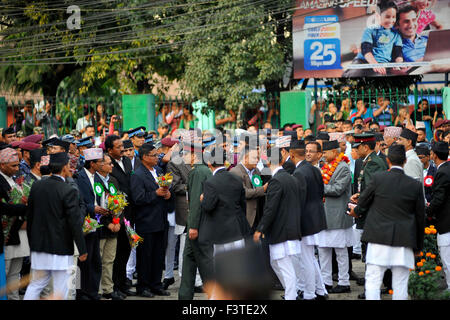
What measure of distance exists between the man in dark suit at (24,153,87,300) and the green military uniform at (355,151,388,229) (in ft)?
15.7

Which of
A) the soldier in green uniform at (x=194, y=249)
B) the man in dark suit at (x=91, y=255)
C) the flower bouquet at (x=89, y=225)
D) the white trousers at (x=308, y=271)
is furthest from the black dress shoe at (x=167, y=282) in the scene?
the white trousers at (x=308, y=271)

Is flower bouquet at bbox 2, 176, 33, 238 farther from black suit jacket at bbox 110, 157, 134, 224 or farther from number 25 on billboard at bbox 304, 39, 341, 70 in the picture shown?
number 25 on billboard at bbox 304, 39, 341, 70

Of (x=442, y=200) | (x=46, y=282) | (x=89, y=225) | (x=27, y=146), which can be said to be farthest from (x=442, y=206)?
(x=27, y=146)

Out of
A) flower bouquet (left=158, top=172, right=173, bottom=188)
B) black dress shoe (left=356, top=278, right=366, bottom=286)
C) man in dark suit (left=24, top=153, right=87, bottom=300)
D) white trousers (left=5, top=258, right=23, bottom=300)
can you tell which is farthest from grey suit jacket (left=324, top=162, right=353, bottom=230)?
white trousers (left=5, top=258, right=23, bottom=300)

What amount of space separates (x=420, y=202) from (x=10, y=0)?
1716 cm

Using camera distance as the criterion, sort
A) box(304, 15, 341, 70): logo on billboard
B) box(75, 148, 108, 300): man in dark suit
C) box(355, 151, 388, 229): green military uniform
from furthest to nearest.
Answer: box(304, 15, 341, 70): logo on billboard → box(355, 151, 388, 229): green military uniform → box(75, 148, 108, 300): man in dark suit

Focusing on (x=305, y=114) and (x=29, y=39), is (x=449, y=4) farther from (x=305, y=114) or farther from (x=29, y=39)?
(x=29, y=39)

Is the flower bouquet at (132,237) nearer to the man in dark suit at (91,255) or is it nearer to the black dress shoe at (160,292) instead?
the man in dark suit at (91,255)

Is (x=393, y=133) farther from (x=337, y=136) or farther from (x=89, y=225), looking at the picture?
(x=89, y=225)

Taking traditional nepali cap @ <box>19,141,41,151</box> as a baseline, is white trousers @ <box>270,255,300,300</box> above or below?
below

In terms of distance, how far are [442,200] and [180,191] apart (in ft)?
13.2

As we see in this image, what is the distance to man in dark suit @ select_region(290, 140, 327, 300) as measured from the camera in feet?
33.2

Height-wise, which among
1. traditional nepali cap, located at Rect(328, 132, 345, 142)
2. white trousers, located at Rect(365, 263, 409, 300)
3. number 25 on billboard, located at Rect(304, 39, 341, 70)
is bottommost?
white trousers, located at Rect(365, 263, 409, 300)

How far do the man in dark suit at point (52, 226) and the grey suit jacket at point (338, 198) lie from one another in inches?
164
